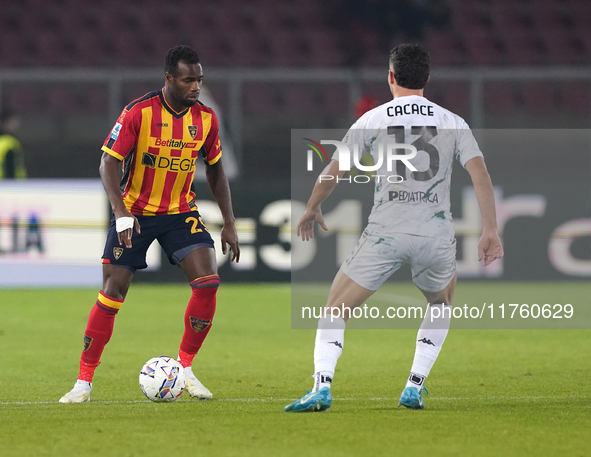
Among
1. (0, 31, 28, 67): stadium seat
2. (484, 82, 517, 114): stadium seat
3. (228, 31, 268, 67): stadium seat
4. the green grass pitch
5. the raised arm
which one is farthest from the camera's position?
(228, 31, 268, 67): stadium seat

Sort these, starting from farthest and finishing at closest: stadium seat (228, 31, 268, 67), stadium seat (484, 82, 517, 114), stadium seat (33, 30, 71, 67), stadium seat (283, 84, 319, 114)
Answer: stadium seat (228, 31, 268, 67) < stadium seat (33, 30, 71, 67) < stadium seat (484, 82, 517, 114) < stadium seat (283, 84, 319, 114)

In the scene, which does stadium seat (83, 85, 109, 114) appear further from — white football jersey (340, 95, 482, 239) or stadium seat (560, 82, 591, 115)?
white football jersey (340, 95, 482, 239)

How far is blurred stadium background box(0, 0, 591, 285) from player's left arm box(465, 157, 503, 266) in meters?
8.49

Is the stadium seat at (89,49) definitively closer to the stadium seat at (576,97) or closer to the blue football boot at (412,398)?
the stadium seat at (576,97)

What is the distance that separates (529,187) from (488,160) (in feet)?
6.60

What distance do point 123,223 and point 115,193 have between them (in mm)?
193

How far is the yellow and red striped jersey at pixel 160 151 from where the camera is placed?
18.4ft

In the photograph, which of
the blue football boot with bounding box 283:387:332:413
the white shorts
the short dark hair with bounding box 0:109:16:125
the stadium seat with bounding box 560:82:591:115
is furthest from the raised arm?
the stadium seat with bounding box 560:82:591:115

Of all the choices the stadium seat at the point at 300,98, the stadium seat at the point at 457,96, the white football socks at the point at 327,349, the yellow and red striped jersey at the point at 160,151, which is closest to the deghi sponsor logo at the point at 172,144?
the yellow and red striped jersey at the point at 160,151

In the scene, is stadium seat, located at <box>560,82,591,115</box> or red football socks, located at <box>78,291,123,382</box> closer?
red football socks, located at <box>78,291,123,382</box>

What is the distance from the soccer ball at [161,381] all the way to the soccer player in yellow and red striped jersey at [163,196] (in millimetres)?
225

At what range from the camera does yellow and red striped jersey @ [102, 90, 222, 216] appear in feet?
18.4

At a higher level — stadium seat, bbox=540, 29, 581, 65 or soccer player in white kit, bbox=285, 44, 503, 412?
stadium seat, bbox=540, 29, 581, 65

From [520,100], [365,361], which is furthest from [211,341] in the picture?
[520,100]
